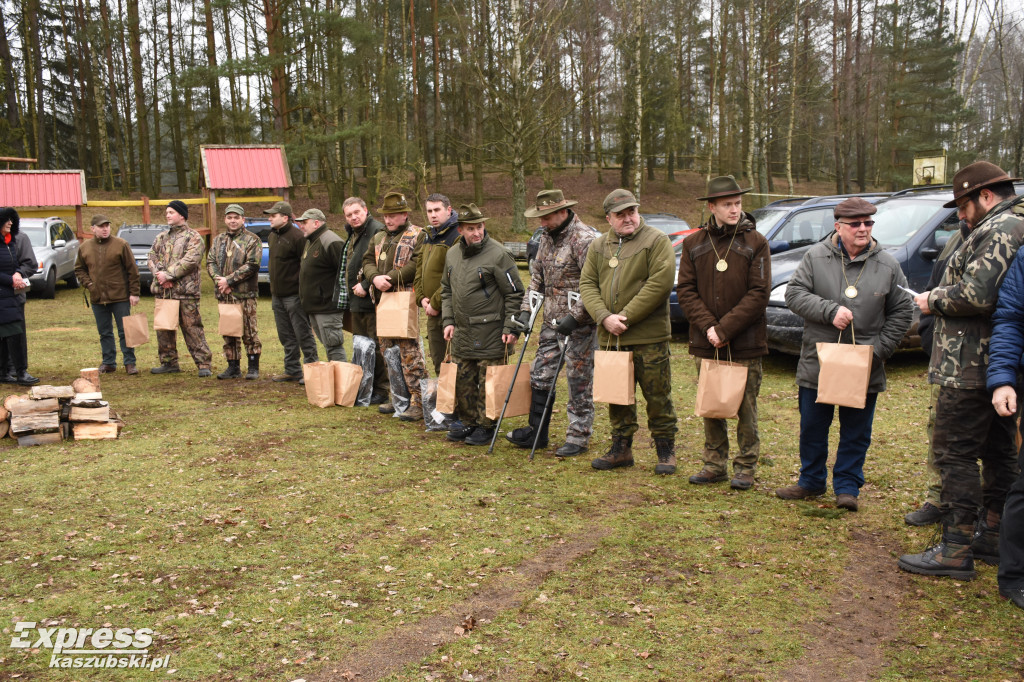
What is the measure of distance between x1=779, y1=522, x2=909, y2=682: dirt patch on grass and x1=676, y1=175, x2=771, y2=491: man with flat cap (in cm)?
118

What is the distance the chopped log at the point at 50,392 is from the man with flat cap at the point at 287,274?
2.54 meters

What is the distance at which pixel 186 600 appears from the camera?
13.9 feet

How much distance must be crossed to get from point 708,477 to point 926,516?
4.60 ft

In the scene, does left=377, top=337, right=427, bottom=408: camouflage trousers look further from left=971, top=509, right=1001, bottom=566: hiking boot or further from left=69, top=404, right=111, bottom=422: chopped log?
left=971, top=509, right=1001, bottom=566: hiking boot

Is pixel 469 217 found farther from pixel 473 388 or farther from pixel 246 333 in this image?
pixel 246 333

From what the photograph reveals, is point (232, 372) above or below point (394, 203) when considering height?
below

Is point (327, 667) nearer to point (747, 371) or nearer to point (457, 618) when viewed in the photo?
point (457, 618)

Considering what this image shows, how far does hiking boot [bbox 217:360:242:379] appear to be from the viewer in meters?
10.4

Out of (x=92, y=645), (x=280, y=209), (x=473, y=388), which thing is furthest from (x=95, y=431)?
(x=92, y=645)

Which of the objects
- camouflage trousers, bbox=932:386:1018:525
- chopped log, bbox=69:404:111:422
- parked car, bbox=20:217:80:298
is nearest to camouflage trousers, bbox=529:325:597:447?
camouflage trousers, bbox=932:386:1018:525

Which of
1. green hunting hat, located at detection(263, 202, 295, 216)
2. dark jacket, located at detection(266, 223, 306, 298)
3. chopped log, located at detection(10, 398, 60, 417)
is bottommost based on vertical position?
chopped log, located at detection(10, 398, 60, 417)

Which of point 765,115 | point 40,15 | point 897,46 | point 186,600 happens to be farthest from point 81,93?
point 186,600

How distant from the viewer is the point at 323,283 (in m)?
9.18

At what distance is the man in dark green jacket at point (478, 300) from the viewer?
7.02 metres
